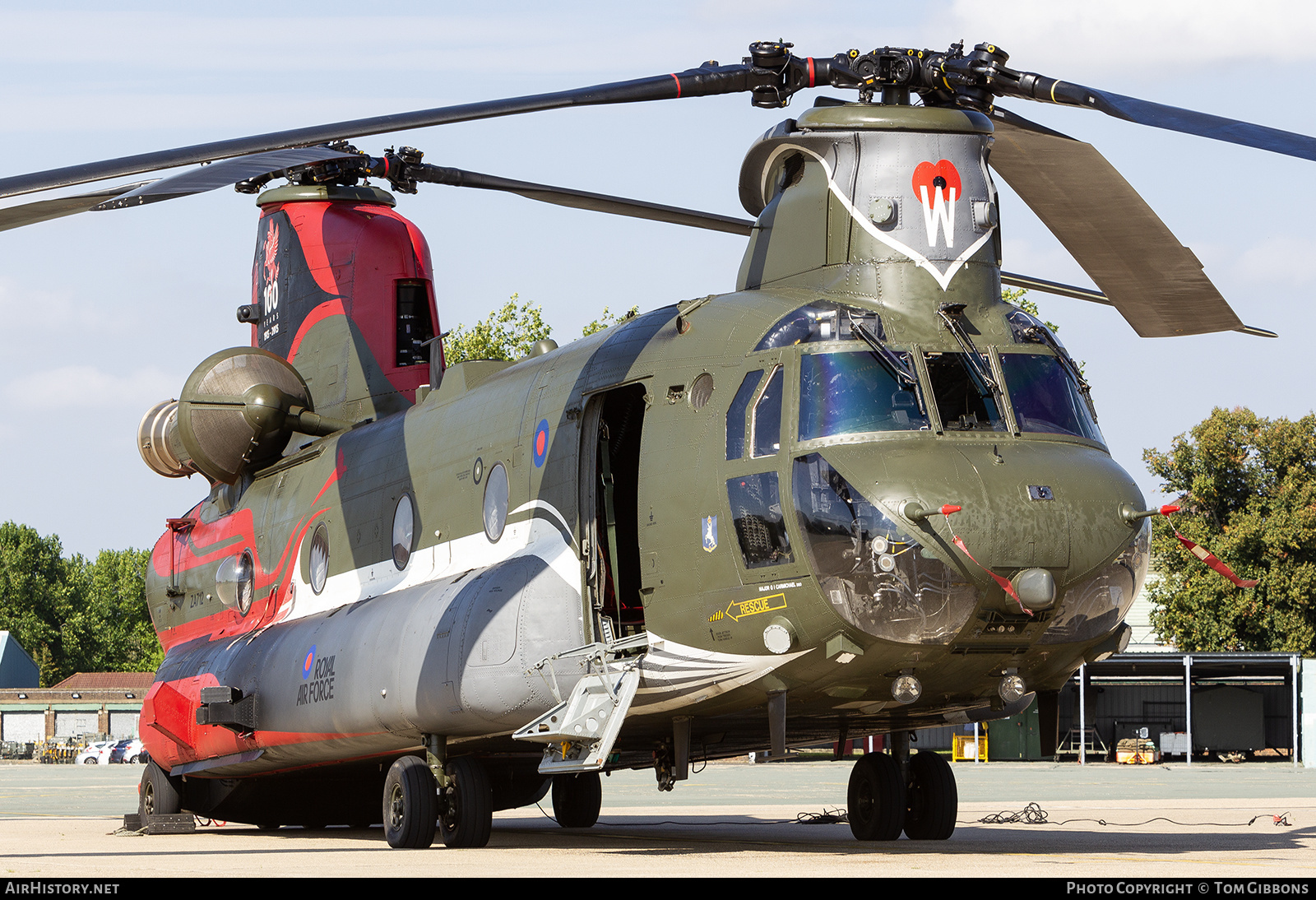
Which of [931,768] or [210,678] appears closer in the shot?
[931,768]

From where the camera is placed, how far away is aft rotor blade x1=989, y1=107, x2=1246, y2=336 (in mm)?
12523

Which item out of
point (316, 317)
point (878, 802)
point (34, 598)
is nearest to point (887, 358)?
point (878, 802)

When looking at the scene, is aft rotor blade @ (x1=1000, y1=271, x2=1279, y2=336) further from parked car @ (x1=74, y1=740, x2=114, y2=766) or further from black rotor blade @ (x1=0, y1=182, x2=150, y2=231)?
parked car @ (x1=74, y1=740, x2=114, y2=766)

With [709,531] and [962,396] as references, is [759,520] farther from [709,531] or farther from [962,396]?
[962,396]

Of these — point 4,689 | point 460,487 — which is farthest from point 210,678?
point 4,689

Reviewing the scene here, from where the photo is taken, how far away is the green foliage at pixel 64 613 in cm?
10325

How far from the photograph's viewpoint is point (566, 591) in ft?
43.0

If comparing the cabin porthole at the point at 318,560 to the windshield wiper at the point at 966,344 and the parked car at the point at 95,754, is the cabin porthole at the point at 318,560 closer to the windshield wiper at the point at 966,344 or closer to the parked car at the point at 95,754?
the windshield wiper at the point at 966,344

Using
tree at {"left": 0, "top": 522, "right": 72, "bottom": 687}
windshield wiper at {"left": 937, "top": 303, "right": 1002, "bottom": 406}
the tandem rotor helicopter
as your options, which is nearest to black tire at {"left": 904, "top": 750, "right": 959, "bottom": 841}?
the tandem rotor helicopter

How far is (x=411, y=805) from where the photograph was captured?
13.9 metres

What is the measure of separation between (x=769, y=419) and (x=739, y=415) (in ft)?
0.95
